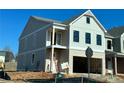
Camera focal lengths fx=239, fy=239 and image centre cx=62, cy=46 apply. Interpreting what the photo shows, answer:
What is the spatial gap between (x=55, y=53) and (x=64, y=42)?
1.57 m

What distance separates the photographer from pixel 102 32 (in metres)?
27.5

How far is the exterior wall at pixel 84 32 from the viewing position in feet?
82.7

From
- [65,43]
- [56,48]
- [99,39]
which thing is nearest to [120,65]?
[99,39]

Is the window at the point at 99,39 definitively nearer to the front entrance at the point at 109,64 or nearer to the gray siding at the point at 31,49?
the front entrance at the point at 109,64

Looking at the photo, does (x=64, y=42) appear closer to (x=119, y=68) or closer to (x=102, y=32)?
(x=102, y=32)

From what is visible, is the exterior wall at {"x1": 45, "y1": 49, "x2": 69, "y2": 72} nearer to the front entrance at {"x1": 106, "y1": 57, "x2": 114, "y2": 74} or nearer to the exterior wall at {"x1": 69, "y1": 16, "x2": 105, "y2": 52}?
the exterior wall at {"x1": 69, "y1": 16, "x2": 105, "y2": 52}

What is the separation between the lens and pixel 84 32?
85.1ft

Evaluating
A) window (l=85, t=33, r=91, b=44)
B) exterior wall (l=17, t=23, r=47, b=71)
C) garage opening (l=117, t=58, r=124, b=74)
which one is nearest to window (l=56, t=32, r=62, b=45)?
exterior wall (l=17, t=23, r=47, b=71)

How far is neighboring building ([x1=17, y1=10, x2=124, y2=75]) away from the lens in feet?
81.5

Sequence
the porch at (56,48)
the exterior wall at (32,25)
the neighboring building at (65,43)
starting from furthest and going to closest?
the exterior wall at (32,25) < the neighboring building at (65,43) < the porch at (56,48)

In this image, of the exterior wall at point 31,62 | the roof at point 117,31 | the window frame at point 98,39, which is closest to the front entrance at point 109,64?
the roof at point 117,31
